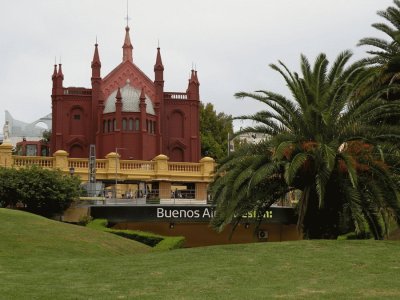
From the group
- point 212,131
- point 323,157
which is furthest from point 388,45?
point 212,131

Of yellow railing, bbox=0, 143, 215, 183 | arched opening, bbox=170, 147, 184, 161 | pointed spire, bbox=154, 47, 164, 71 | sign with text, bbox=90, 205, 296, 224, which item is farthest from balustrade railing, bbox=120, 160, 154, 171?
pointed spire, bbox=154, 47, 164, 71

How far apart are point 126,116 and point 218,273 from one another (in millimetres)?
53678

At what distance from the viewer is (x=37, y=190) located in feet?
122

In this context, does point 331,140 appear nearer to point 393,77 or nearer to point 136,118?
point 393,77

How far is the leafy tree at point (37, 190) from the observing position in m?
36.8

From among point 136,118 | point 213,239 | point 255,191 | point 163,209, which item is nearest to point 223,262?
point 255,191

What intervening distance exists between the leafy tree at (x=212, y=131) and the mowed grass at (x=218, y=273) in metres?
57.6

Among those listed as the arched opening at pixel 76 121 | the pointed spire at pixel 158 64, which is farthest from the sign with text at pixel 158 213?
the pointed spire at pixel 158 64

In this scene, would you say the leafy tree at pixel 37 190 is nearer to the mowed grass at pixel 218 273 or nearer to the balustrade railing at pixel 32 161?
the balustrade railing at pixel 32 161

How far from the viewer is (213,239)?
131ft

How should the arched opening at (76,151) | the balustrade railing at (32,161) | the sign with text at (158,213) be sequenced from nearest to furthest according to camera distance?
the sign with text at (158,213)
the balustrade railing at (32,161)
the arched opening at (76,151)

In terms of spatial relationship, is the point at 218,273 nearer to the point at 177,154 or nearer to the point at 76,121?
the point at 76,121

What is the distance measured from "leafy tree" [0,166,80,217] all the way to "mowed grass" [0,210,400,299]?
1467 centimetres

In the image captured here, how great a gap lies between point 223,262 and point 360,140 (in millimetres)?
8731
